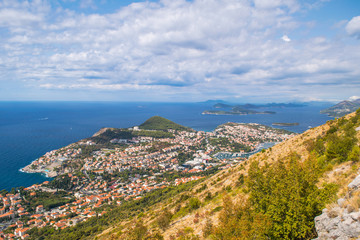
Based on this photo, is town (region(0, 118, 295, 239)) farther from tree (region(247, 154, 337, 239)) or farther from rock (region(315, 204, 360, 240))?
rock (region(315, 204, 360, 240))

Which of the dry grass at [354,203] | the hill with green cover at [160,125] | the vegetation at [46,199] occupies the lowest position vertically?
the vegetation at [46,199]

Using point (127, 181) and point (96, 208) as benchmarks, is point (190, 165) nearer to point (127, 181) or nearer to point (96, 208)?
point (127, 181)

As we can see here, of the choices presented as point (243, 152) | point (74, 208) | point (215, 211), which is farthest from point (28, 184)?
point (243, 152)

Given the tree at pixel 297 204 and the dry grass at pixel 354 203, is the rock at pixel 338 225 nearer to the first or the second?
the dry grass at pixel 354 203

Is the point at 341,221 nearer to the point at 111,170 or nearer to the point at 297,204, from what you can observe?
the point at 297,204

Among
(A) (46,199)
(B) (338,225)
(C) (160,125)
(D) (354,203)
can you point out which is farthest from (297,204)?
(C) (160,125)

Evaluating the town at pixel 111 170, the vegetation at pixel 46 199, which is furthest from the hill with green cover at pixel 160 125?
the vegetation at pixel 46 199
